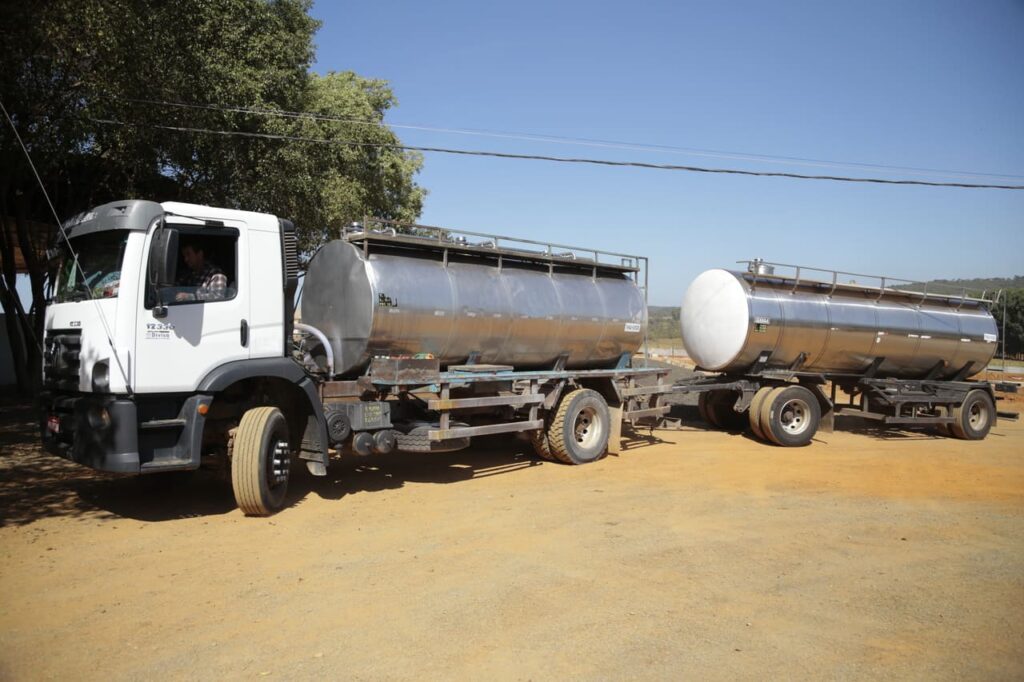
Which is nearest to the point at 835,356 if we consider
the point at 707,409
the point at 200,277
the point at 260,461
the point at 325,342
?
the point at 707,409

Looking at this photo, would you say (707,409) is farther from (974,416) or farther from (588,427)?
(974,416)

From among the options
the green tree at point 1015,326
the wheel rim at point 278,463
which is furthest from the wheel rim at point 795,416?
the green tree at point 1015,326

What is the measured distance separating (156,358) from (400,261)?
3563 millimetres

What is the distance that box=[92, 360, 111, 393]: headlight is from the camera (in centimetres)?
736

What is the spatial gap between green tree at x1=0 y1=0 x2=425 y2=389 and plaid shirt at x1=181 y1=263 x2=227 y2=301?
322 cm

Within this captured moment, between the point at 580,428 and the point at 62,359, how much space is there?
25.5ft

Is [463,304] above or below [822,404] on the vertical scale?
above

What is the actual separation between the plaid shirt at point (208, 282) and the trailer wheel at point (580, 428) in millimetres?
5872

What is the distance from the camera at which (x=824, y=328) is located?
614 inches

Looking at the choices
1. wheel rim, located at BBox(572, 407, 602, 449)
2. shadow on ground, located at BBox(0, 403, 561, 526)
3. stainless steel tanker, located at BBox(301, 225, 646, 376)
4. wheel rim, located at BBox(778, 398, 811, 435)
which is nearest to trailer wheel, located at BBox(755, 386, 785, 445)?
wheel rim, located at BBox(778, 398, 811, 435)

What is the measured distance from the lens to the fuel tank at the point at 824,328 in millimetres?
15039

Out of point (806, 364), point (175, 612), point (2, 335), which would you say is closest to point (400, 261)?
point (175, 612)

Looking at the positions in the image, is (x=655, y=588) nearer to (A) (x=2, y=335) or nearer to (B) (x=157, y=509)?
(B) (x=157, y=509)

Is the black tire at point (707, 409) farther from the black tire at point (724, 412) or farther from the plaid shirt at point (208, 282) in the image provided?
the plaid shirt at point (208, 282)
